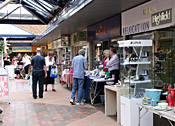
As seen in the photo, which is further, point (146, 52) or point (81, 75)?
point (81, 75)

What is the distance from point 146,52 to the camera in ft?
18.1

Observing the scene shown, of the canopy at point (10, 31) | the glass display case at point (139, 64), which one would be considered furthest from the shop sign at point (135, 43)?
the canopy at point (10, 31)

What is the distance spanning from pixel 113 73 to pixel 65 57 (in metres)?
12.7

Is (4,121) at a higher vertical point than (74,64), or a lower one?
lower

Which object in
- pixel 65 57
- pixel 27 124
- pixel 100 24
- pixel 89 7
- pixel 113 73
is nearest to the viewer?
pixel 27 124

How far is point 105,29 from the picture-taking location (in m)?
11.5

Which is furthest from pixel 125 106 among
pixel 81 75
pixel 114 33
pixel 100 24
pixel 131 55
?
pixel 100 24

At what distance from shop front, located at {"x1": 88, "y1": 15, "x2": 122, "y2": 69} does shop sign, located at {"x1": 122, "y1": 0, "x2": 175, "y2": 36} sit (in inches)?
37.5

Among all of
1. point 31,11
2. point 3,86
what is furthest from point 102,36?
point 31,11

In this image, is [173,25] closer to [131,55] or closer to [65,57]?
[131,55]

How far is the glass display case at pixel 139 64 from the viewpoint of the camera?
537 centimetres

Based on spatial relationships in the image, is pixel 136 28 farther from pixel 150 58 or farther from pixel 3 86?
pixel 3 86

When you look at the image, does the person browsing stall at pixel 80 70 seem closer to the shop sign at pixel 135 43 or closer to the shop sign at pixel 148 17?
the shop sign at pixel 148 17

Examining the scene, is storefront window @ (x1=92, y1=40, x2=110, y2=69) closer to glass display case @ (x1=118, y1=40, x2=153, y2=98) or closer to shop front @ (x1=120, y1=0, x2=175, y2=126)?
shop front @ (x1=120, y1=0, x2=175, y2=126)
